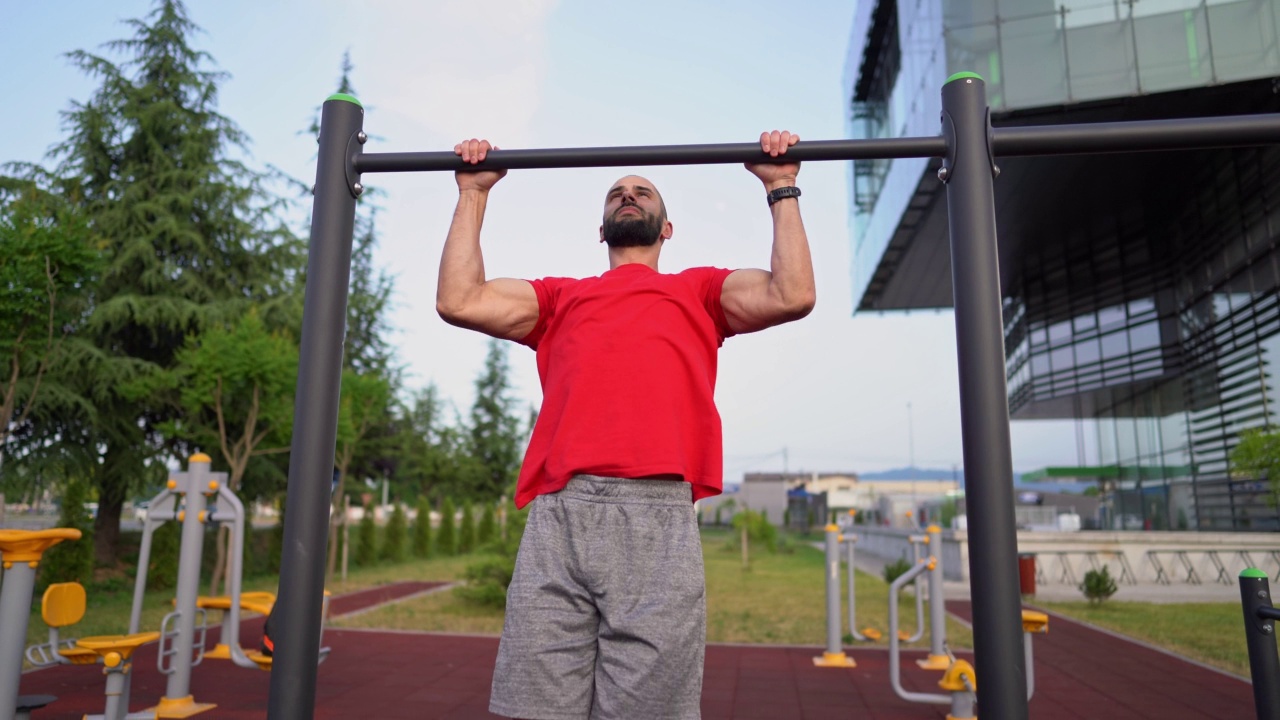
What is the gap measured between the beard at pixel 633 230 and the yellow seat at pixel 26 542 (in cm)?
265

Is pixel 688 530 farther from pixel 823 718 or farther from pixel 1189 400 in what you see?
pixel 1189 400

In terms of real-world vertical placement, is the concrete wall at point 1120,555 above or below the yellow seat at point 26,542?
below

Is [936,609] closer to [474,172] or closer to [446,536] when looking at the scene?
[474,172]

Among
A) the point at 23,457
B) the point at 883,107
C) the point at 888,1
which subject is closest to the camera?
the point at 23,457

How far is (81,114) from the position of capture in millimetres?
13438

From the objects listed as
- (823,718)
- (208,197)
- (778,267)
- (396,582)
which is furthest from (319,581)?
(208,197)

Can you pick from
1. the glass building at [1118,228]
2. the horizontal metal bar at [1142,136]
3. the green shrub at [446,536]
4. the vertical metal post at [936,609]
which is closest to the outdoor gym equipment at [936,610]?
the vertical metal post at [936,609]

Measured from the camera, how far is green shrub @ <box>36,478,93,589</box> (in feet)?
32.6

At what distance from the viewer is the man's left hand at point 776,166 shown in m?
1.92

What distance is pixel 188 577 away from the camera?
489cm

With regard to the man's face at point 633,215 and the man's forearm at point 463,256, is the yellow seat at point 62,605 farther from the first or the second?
the man's face at point 633,215

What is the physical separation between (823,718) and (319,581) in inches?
152

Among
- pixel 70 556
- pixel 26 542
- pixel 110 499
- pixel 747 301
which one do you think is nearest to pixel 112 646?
pixel 26 542

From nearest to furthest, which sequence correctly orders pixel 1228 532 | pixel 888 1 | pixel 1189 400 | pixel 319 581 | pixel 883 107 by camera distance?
1. pixel 319 581
2. pixel 1228 532
3. pixel 1189 400
4. pixel 888 1
5. pixel 883 107
